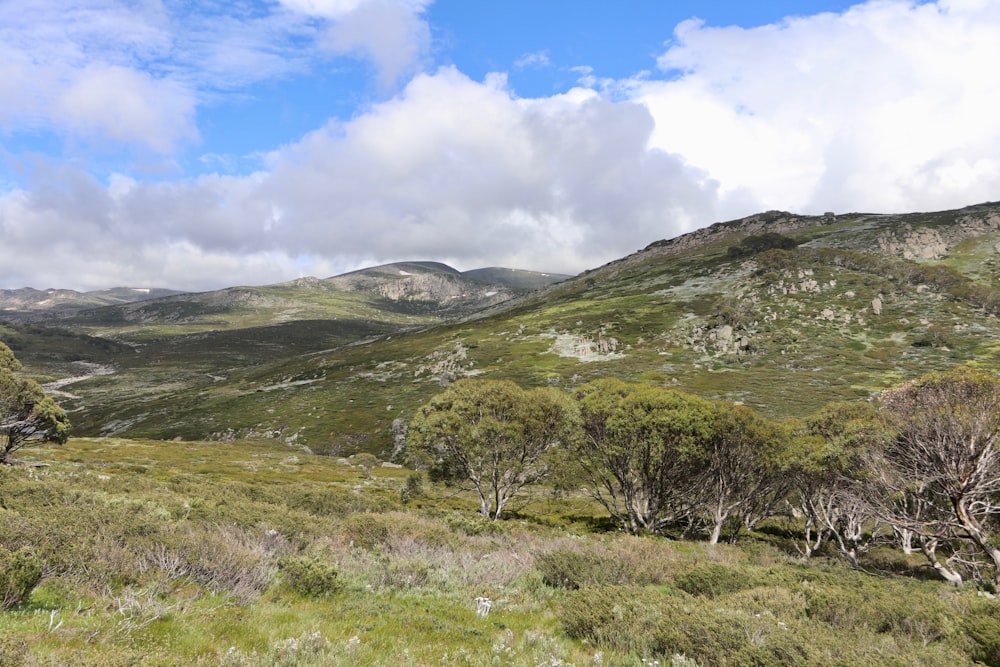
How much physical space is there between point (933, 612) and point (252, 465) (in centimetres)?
7661

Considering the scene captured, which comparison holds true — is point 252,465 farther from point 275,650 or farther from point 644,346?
point 644,346

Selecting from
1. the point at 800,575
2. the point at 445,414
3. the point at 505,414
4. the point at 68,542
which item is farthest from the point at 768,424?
the point at 68,542

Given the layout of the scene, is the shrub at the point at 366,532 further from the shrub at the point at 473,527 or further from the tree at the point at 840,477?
the tree at the point at 840,477

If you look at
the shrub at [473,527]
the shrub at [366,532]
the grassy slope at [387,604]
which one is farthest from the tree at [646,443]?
the shrub at [366,532]

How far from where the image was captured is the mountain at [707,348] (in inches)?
4001

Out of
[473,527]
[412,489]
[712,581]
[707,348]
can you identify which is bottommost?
[412,489]

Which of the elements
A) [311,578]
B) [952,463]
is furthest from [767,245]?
[311,578]

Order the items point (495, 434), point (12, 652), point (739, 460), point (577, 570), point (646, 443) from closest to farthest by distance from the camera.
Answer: point (12, 652)
point (577, 570)
point (646, 443)
point (739, 460)
point (495, 434)

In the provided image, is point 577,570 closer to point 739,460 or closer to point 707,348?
point 739,460

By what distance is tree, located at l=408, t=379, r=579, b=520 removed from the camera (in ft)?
133

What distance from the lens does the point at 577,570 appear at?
15977mm

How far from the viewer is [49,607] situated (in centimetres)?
912

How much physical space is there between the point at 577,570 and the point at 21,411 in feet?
175

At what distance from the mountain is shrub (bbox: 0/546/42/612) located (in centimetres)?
8792
